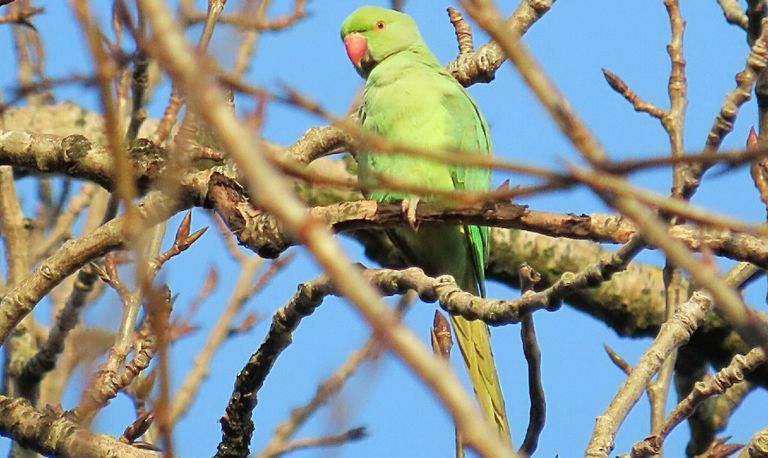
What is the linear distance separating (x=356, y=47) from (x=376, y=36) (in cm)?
10

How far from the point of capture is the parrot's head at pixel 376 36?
172 inches

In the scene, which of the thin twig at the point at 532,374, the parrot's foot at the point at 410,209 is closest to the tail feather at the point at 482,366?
the parrot's foot at the point at 410,209

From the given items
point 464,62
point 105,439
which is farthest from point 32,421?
point 464,62

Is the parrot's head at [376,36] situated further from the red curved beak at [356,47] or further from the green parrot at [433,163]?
the green parrot at [433,163]

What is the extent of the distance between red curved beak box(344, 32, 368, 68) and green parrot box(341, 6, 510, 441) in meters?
0.31

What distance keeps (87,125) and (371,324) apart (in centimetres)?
492

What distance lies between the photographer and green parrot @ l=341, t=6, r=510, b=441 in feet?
11.7

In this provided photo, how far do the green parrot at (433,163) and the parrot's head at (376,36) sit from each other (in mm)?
246

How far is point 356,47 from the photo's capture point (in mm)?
4434

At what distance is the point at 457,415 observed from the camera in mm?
865

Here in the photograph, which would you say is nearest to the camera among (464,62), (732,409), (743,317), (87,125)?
(743,317)

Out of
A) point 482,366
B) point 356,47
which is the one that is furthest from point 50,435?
point 356,47

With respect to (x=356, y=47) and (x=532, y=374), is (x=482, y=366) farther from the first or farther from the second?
(x=356, y=47)

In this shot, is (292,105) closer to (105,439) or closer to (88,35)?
(88,35)
